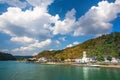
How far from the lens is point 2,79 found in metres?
74.3

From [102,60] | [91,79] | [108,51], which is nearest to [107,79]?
[91,79]

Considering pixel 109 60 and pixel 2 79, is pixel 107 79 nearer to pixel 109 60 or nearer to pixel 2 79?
pixel 2 79

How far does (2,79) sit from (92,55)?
443 ft

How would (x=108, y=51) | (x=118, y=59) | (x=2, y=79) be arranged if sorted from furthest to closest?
(x=108, y=51) < (x=118, y=59) < (x=2, y=79)

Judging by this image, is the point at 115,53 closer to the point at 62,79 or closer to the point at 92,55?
the point at 92,55

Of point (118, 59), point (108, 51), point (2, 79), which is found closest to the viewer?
point (2, 79)

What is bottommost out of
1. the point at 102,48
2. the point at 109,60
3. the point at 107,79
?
the point at 107,79

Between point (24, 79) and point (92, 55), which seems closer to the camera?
point (24, 79)

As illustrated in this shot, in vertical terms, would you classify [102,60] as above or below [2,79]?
above

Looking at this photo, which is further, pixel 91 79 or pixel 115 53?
pixel 115 53

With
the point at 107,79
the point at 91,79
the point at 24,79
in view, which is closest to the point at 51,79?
the point at 24,79

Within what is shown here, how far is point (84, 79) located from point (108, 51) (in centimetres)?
12360

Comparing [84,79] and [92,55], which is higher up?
[92,55]

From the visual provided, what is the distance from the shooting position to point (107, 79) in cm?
7556
